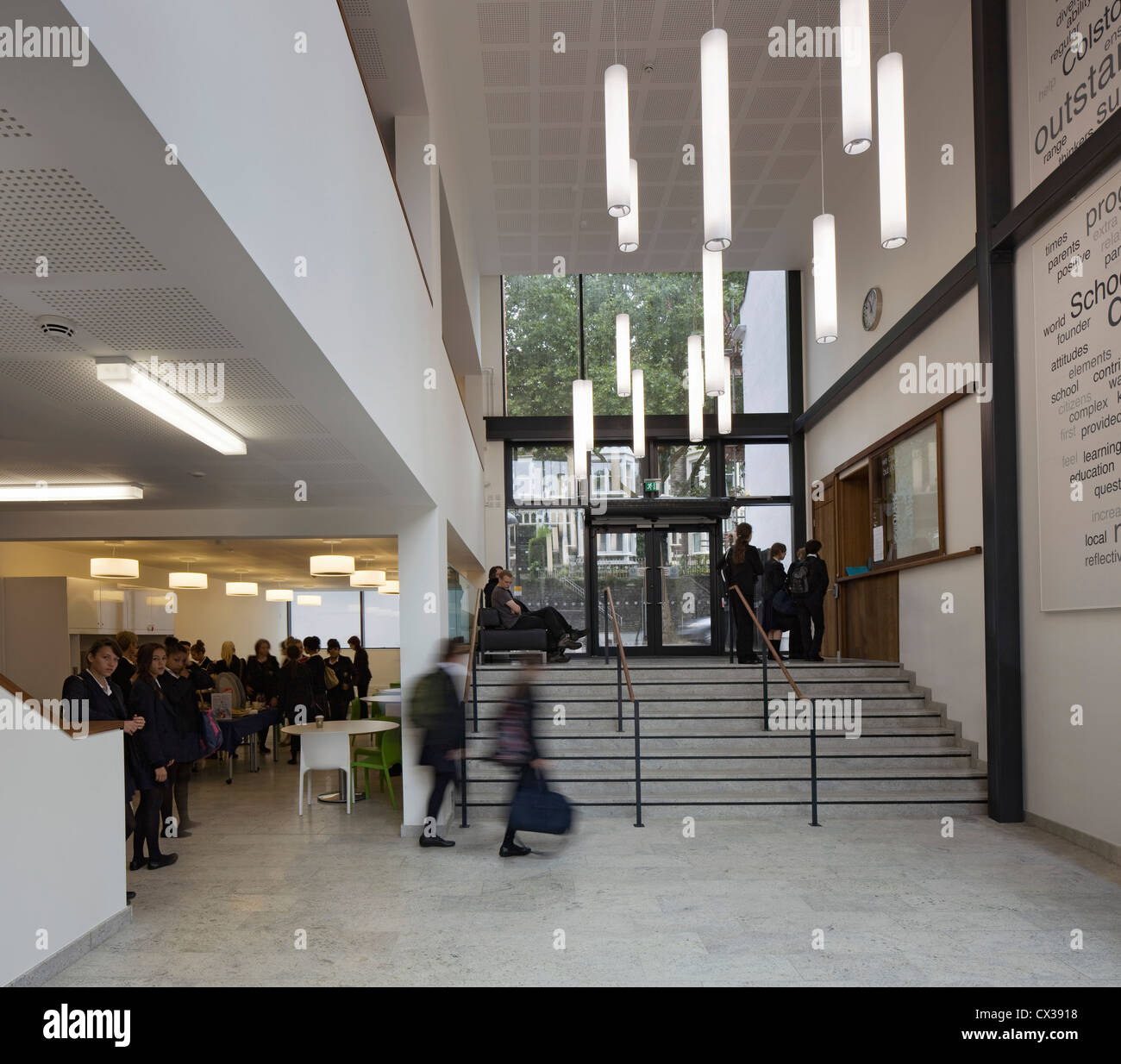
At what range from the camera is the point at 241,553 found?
12.9 meters

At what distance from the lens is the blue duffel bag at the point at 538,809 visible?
6.43 m

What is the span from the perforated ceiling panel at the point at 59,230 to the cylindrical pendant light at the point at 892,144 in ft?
14.4

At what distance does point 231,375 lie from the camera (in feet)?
13.9

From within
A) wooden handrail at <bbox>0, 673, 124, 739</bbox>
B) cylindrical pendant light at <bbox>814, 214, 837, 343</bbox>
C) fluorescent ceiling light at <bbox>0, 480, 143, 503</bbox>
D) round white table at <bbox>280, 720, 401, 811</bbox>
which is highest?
cylindrical pendant light at <bbox>814, 214, 837, 343</bbox>

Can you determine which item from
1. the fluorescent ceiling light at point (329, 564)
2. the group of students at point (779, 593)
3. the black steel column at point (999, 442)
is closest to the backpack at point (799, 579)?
the group of students at point (779, 593)

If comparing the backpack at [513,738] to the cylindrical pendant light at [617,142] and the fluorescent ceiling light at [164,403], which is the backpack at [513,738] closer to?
the fluorescent ceiling light at [164,403]

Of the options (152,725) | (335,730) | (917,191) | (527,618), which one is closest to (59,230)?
(152,725)

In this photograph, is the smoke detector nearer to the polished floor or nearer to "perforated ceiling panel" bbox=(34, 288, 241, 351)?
"perforated ceiling panel" bbox=(34, 288, 241, 351)

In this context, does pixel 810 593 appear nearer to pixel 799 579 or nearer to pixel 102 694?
pixel 799 579

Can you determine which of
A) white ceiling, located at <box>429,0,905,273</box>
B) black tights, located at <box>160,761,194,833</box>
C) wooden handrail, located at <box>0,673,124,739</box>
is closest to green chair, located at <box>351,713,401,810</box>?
black tights, located at <box>160,761,194,833</box>

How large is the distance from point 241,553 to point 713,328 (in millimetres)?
7861

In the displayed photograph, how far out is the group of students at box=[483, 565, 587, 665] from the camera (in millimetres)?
12055

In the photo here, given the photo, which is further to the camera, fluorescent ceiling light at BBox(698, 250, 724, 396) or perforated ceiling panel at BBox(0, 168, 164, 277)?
fluorescent ceiling light at BBox(698, 250, 724, 396)

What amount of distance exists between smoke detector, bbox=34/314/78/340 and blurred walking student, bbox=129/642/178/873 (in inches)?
137
